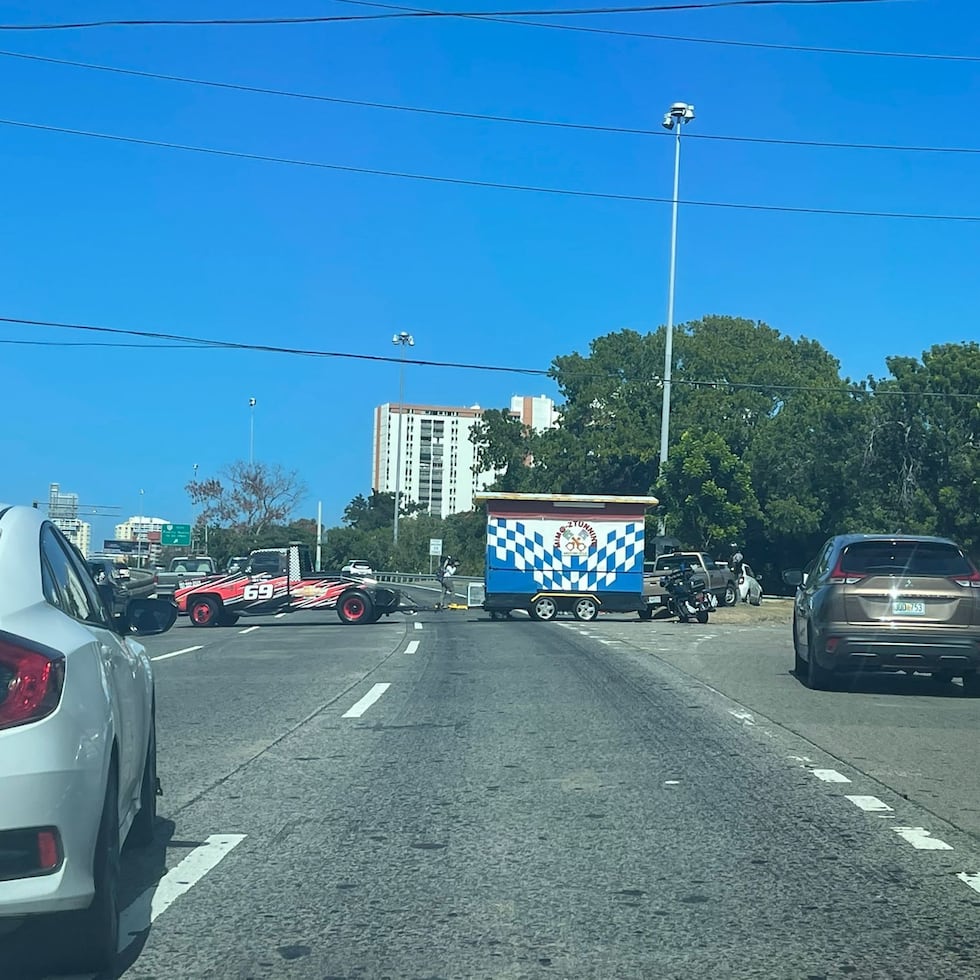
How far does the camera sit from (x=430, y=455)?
187 metres

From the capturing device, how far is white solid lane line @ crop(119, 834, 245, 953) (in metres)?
4.88

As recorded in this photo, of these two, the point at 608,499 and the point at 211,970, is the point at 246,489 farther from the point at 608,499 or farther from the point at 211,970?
the point at 211,970

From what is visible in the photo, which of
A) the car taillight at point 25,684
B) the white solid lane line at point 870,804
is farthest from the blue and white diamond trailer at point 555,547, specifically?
the car taillight at point 25,684

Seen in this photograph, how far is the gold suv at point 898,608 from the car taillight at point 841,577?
0.01 m

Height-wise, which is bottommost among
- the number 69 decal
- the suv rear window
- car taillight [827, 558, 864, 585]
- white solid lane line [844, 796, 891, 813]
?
the number 69 decal

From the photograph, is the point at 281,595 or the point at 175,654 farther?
the point at 281,595

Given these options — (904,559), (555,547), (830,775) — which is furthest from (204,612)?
(830,775)

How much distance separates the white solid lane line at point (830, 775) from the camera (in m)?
8.11

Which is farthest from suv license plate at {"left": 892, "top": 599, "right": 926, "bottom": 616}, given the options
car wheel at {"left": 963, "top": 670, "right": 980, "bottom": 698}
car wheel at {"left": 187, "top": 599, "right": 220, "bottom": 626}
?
car wheel at {"left": 187, "top": 599, "right": 220, "bottom": 626}

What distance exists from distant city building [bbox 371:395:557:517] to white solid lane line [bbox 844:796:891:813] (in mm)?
170825

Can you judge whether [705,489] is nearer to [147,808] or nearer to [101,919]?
[147,808]

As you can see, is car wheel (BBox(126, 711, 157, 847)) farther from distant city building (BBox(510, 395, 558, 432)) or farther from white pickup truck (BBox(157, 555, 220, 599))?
distant city building (BBox(510, 395, 558, 432))

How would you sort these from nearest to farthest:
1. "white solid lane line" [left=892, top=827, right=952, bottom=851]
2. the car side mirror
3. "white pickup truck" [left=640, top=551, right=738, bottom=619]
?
the car side mirror
"white solid lane line" [left=892, top=827, right=952, bottom=851]
"white pickup truck" [left=640, top=551, right=738, bottom=619]

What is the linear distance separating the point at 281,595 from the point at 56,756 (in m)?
25.4
